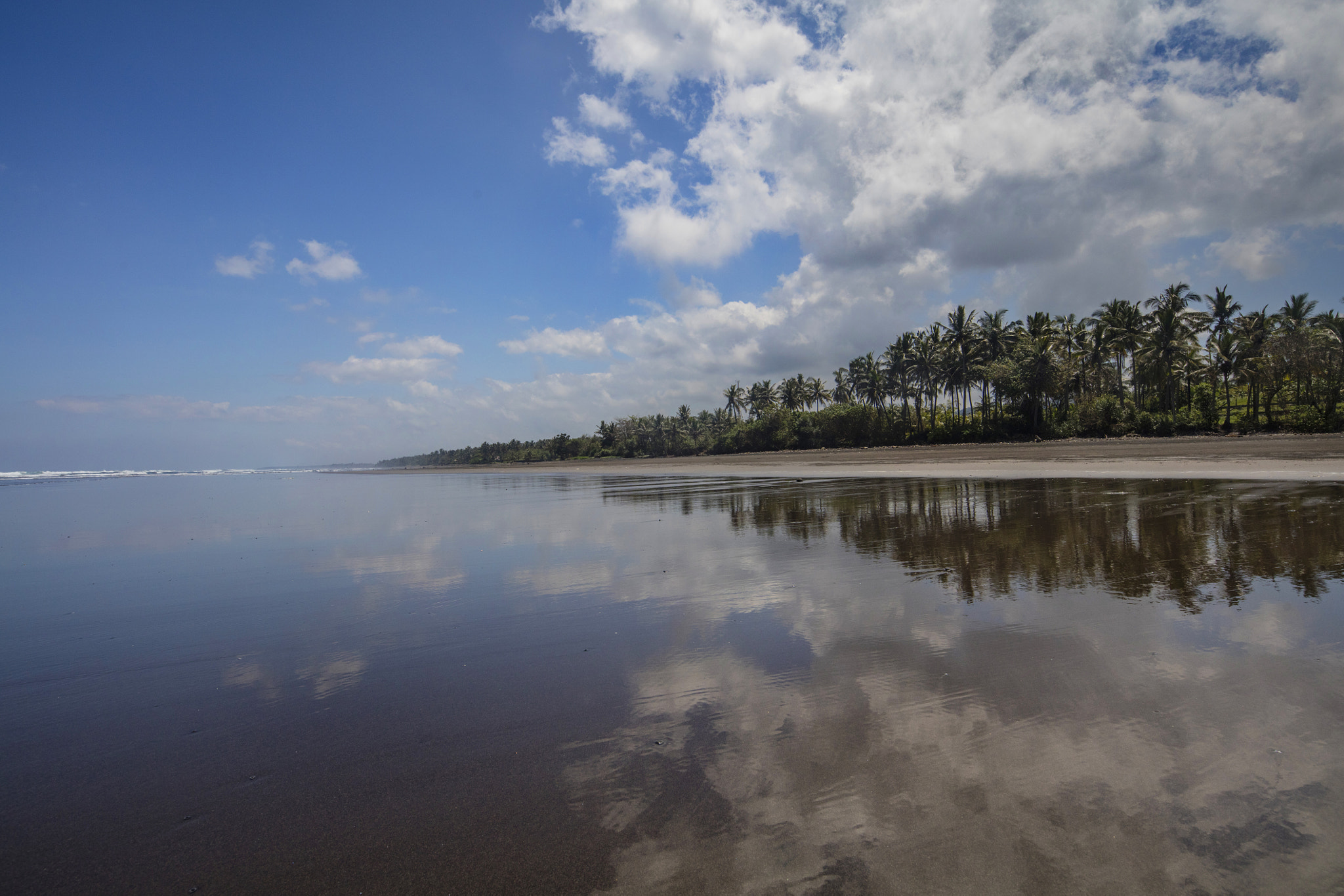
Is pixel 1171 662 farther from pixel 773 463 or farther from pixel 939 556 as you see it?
pixel 773 463

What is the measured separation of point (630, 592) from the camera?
827 centimetres

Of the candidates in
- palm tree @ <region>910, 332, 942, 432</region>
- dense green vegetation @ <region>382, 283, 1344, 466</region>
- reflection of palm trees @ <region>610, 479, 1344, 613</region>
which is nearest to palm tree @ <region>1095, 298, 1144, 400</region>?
dense green vegetation @ <region>382, 283, 1344, 466</region>

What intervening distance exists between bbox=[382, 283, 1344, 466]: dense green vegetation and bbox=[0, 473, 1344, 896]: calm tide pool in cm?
5418

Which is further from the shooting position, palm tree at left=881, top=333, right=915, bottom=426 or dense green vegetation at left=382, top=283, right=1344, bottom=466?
palm tree at left=881, top=333, right=915, bottom=426

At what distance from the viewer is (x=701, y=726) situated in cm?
420

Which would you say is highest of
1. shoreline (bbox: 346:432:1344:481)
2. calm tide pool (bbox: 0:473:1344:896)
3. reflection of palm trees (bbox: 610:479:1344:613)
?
calm tide pool (bbox: 0:473:1344:896)

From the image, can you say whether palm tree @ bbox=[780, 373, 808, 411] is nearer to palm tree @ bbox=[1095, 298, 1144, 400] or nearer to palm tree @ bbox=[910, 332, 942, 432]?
palm tree @ bbox=[910, 332, 942, 432]

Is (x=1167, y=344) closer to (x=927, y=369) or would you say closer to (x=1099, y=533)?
(x=927, y=369)

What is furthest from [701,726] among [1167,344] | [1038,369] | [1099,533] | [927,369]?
[927,369]

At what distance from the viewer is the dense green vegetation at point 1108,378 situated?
49.0 meters

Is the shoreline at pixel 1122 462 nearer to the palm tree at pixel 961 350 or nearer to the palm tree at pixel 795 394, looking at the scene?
the palm tree at pixel 961 350

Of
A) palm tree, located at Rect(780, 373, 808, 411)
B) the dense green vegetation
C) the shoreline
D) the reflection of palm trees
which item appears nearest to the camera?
the reflection of palm trees

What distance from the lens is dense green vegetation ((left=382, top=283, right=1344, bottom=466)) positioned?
49.0 meters

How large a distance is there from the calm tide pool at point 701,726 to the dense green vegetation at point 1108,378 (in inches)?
2133
